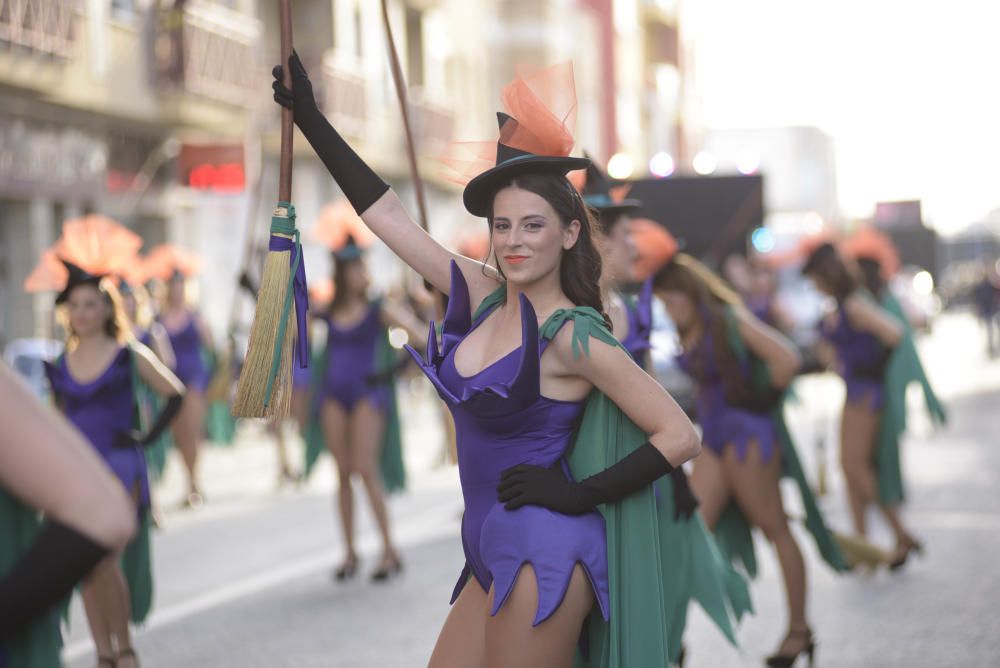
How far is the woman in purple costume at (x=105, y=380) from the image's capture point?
6617 millimetres

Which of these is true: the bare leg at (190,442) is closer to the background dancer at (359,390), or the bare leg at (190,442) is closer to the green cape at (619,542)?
the background dancer at (359,390)

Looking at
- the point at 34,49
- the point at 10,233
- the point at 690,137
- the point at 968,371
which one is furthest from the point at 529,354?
the point at 690,137

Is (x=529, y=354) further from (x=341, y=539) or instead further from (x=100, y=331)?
(x=341, y=539)

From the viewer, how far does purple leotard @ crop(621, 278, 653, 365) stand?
17.6 ft

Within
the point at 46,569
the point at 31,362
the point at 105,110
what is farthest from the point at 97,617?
the point at 105,110

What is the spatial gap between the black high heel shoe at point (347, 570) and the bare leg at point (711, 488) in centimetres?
295

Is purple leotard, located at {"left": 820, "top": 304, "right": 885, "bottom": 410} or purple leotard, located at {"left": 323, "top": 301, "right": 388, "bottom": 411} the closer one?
purple leotard, located at {"left": 820, "top": 304, "right": 885, "bottom": 410}

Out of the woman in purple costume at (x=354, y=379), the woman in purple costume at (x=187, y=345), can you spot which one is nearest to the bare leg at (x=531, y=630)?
the woman in purple costume at (x=354, y=379)

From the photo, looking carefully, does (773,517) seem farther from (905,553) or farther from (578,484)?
(578,484)

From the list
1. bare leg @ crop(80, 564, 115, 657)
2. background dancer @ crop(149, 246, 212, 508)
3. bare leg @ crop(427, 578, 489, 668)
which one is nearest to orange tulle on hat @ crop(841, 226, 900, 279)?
background dancer @ crop(149, 246, 212, 508)

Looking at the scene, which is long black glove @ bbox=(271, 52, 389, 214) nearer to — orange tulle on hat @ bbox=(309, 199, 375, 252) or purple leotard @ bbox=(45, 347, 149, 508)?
purple leotard @ bbox=(45, 347, 149, 508)

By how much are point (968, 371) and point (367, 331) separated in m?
22.4

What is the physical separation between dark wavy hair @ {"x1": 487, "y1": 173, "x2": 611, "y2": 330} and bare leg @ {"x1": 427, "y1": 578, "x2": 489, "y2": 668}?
0.75m

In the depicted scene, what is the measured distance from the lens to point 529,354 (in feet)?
12.0
